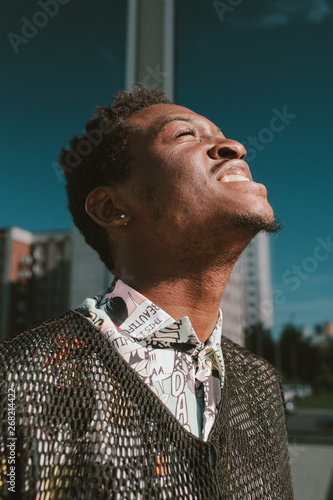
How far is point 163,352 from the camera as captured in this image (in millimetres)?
881

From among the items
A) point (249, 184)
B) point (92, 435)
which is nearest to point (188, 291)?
point (249, 184)

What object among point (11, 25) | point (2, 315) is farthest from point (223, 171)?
point (2, 315)

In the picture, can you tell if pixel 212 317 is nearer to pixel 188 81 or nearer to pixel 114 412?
pixel 114 412

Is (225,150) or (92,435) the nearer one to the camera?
(92,435)

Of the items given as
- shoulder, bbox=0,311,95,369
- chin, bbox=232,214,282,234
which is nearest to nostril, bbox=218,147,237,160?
chin, bbox=232,214,282,234

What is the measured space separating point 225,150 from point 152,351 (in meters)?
0.57

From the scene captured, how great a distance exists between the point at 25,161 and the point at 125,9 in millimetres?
1136

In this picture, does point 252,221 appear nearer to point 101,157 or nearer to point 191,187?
point 191,187

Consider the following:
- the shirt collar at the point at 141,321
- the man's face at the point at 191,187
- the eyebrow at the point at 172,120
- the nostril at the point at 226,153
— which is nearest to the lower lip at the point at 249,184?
the man's face at the point at 191,187

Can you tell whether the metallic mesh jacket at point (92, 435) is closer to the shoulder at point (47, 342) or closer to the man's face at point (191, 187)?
the shoulder at point (47, 342)

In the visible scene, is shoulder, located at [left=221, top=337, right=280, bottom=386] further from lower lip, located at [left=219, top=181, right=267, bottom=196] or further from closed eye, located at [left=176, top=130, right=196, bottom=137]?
closed eye, located at [left=176, top=130, right=196, bottom=137]

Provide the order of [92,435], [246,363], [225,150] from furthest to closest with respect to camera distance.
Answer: [246,363], [225,150], [92,435]

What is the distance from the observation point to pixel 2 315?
375 centimetres

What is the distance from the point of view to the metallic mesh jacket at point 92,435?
68cm
